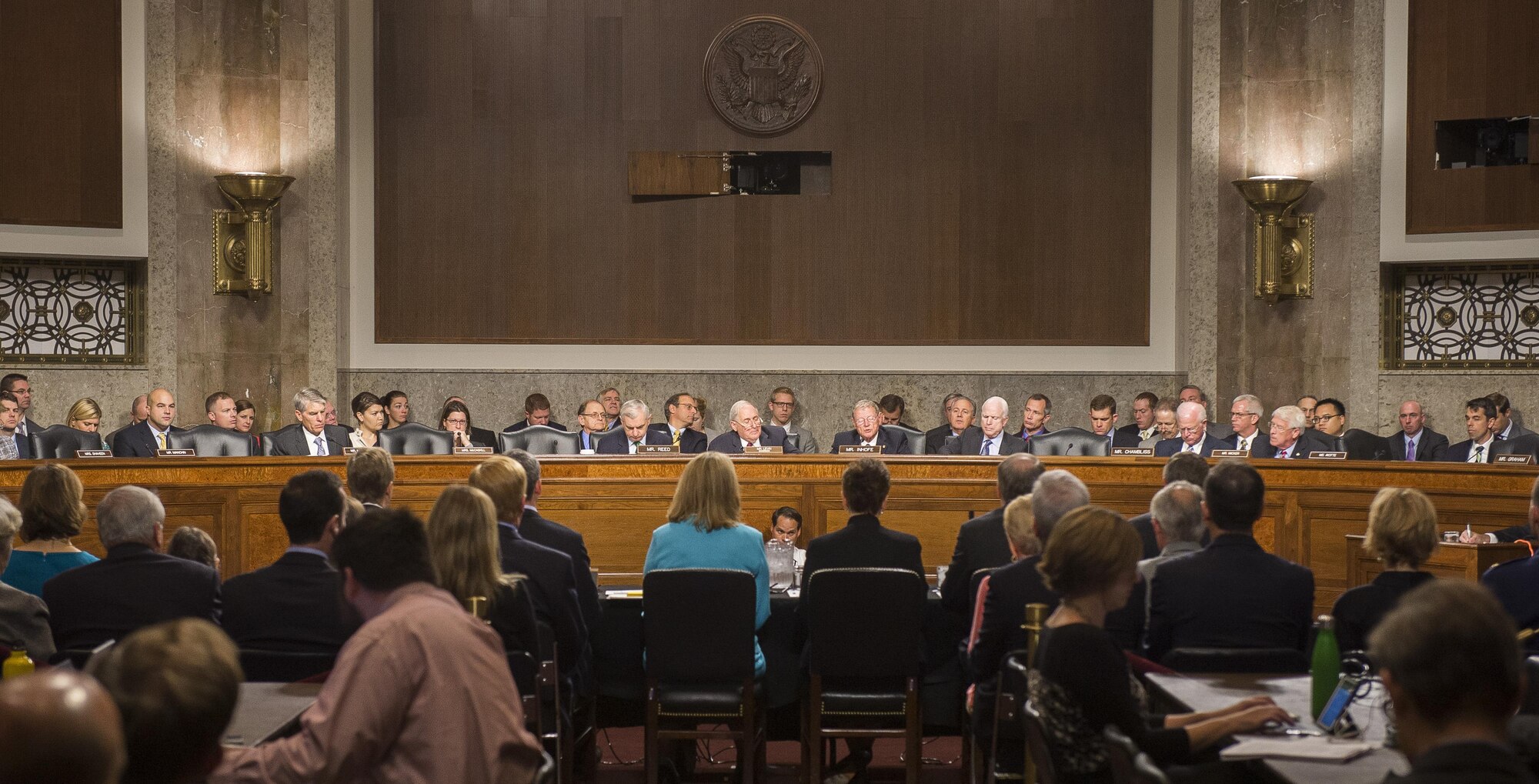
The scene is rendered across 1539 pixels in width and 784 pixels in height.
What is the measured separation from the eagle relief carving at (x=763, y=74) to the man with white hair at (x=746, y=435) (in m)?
2.67

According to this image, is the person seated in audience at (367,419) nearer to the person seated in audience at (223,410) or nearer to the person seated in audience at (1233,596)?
the person seated in audience at (223,410)

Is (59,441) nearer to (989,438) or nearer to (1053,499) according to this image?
(989,438)

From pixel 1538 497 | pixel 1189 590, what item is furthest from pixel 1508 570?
pixel 1189 590

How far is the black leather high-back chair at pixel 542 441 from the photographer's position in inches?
375

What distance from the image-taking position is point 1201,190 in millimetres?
11109

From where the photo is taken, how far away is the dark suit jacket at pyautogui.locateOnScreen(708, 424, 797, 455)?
9141 millimetres

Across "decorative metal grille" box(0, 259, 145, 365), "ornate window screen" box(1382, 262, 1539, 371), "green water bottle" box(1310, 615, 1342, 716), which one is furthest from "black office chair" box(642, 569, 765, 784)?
"ornate window screen" box(1382, 262, 1539, 371)

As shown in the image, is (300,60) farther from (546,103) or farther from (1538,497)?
(1538,497)

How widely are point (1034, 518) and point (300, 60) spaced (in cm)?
799

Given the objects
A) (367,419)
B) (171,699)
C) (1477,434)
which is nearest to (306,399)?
(367,419)

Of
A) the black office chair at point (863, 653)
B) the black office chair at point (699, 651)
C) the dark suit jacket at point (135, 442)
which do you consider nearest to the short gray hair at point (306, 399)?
the dark suit jacket at point (135, 442)

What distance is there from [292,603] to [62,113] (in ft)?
25.6

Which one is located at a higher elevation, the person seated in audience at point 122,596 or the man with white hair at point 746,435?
the man with white hair at point 746,435

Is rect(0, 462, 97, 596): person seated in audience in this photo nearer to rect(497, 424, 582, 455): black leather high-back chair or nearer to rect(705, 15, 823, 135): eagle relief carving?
rect(497, 424, 582, 455): black leather high-back chair
